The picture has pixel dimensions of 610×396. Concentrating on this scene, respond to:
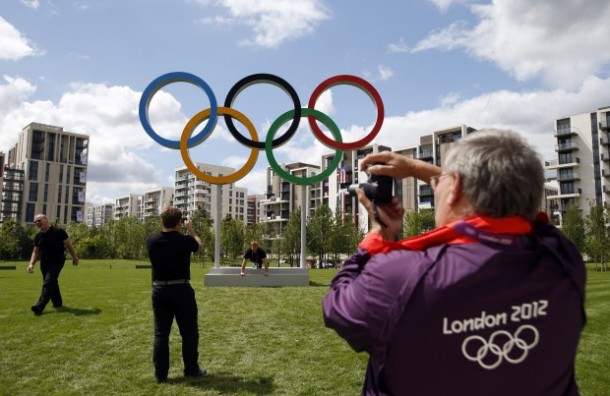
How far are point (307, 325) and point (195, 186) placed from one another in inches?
5106

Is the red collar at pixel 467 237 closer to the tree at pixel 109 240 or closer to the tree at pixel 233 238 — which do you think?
the tree at pixel 233 238

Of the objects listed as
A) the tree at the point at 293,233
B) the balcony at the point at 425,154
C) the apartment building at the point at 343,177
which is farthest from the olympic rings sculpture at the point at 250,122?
the balcony at the point at 425,154

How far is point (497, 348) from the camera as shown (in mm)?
1458

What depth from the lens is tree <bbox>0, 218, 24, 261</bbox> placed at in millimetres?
54250

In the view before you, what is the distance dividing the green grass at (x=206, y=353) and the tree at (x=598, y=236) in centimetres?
4205

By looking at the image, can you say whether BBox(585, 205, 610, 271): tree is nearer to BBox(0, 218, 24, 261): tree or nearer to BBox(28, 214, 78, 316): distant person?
BBox(28, 214, 78, 316): distant person

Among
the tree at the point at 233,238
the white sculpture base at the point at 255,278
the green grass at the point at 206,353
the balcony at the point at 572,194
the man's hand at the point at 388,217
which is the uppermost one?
the balcony at the point at 572,194

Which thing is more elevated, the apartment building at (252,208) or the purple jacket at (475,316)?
the apartment building at (252,208)

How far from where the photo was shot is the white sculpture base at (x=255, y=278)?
1614 centimetres

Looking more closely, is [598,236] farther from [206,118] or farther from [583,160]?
[206,118]

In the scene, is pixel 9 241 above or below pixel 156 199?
below

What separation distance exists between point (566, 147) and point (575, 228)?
28861mm

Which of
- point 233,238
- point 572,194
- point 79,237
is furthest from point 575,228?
point 79,237

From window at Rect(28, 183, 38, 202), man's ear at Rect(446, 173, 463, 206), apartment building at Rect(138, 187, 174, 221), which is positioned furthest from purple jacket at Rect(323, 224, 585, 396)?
apartment building at Rect(138, 187, 174, 221)
